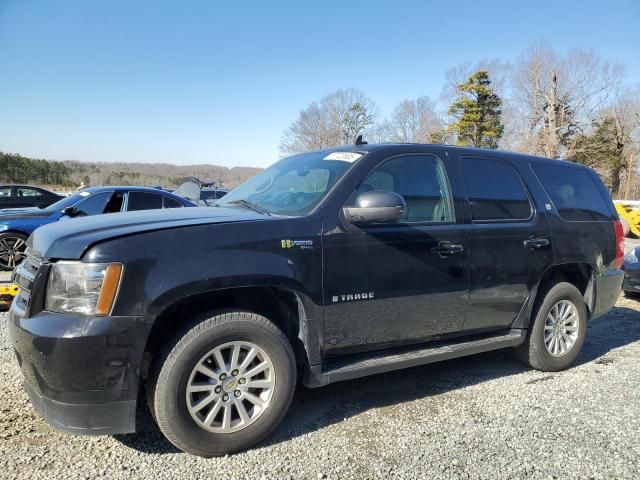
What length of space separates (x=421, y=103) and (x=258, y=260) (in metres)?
51.6

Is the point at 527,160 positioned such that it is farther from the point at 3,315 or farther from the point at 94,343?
the point at 3,315

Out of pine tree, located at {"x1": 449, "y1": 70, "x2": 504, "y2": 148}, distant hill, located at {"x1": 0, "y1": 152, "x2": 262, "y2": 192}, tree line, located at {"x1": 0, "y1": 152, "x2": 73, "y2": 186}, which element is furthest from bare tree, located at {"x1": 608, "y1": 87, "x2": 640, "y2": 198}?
tree line, located at {"x1": 0, "y1": 152, "x2": 73, "y2": 186}

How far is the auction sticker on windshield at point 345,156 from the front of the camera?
344 centimetres

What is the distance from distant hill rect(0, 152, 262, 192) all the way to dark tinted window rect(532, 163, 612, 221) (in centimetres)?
4012

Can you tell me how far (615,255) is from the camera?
4.79 meters

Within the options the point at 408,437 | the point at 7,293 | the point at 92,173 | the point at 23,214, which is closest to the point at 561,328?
the point at 408,437

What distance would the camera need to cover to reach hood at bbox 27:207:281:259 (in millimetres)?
2488

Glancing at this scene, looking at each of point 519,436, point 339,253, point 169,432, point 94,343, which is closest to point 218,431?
point 169,432

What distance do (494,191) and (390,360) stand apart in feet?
5.72

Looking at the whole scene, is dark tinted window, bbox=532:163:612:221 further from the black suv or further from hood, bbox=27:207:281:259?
hood, bbox=27:207:281:259

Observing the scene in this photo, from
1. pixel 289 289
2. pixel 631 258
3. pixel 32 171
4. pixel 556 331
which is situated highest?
pixel 32 171

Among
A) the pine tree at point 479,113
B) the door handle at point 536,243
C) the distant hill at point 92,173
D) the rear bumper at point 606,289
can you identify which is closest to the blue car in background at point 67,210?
the door handle at point 536,243

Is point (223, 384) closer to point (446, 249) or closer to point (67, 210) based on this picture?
point (446, 249)

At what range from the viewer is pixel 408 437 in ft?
9.93
